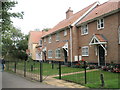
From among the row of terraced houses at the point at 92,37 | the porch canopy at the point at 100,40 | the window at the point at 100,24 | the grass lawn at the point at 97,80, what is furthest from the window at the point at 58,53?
the grass lawn at the point at 97,80

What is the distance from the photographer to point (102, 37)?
17.7 metres

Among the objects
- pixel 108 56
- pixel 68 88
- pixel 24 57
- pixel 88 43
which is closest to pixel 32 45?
pixel 24 57

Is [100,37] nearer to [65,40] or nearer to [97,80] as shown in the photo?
[97,80]

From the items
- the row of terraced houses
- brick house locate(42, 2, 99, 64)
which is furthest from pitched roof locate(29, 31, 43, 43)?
the row of terraced houses

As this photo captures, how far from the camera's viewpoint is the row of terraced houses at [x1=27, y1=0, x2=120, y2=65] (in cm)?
1637

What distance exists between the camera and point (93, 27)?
19562mm

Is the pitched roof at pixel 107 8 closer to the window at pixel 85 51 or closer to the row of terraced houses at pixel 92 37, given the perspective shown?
the row of terraced houses at pixel 92 37

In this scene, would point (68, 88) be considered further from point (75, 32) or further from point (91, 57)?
point (75, 32)

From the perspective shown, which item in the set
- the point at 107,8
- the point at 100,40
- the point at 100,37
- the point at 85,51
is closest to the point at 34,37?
the point at 85,51

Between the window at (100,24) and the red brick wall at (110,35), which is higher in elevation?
the window at (100,24)

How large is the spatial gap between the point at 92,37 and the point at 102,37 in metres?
1.32

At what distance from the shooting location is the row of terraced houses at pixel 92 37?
53.7ft

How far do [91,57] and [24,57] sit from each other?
30.6 meters

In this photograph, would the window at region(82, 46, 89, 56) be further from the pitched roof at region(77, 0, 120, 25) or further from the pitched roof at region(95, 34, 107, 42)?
the pitched roof at region(77, 0, 120, 25)
